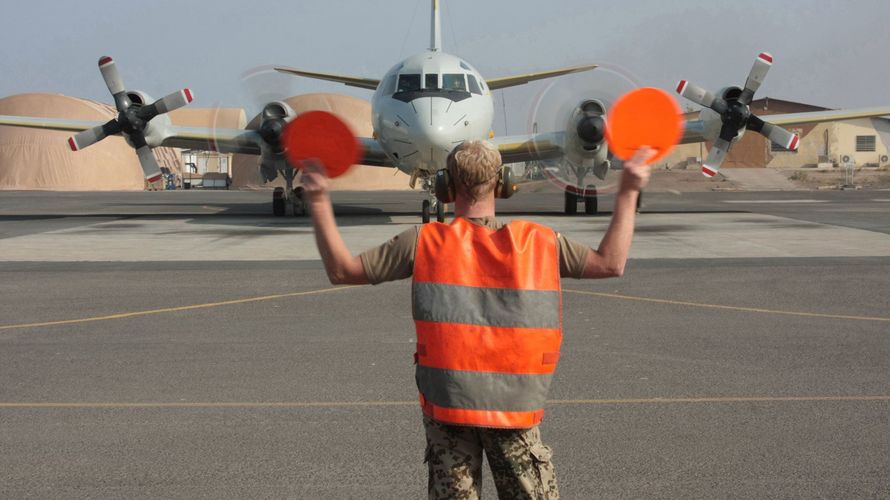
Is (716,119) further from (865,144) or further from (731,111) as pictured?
(865,144)

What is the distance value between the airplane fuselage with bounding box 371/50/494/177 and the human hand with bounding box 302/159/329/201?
1724 centimetres

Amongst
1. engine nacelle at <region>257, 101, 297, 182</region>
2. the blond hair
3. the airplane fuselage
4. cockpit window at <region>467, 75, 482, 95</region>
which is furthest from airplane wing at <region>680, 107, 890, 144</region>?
the blond hair

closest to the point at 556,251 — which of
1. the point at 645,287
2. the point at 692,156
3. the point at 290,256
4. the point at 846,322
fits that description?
the point at 846,322

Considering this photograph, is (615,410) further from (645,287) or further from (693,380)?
(645,287)

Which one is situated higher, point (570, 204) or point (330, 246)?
point (330, 246)

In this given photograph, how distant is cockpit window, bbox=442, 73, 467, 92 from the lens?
2167 cm

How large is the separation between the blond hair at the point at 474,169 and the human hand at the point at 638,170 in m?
0.44

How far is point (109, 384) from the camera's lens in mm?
7539

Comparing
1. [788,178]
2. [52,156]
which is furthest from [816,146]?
[52,156]

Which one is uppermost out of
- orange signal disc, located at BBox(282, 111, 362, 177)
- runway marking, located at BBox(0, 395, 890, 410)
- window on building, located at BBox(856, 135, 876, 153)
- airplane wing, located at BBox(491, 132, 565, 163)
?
orange signal disc, located at BBox(282, 111, 362, 177)

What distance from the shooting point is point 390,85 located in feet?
72.3

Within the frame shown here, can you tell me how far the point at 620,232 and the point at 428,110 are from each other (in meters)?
17.6

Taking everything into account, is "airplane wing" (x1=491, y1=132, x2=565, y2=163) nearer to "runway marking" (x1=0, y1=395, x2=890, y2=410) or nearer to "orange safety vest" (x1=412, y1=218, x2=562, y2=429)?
"runway marking" (x1=0, y1=395, x2=890, y2=410)

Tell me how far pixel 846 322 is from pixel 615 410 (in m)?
4.75
